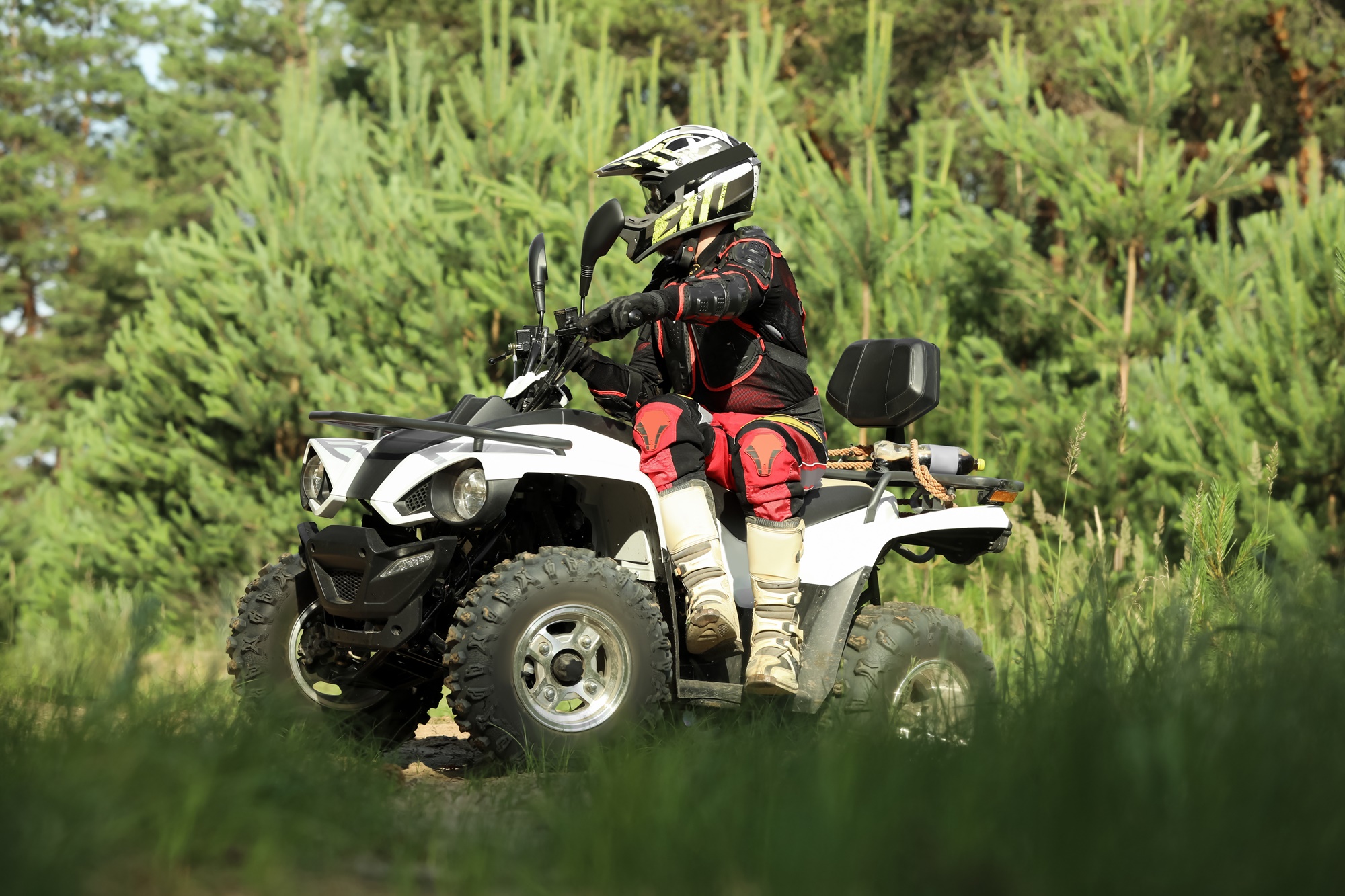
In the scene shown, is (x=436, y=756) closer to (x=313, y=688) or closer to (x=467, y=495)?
(x=313, y=688)

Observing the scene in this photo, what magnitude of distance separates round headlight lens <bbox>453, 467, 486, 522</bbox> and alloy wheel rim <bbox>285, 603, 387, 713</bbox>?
2.34 feet

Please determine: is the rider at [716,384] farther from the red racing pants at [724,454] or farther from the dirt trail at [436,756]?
the dirt trail at [436,756]

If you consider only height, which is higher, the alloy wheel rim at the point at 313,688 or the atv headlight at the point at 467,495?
the atv headlight at the point at 467,495

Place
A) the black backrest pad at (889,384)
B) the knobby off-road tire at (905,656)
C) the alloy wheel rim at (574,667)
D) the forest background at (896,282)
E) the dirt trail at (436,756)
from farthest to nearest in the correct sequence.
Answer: the forest background at (896,282)
the black backrest pad at (889,384)
the knobby off-road tire at (905,656)
the dirt trail at (436,756)
the alloy wheel rim at (574,667)

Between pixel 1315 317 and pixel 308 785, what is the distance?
6877mm

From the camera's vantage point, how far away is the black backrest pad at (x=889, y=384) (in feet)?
14.7

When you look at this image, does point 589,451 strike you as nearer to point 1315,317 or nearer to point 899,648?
point 899,648

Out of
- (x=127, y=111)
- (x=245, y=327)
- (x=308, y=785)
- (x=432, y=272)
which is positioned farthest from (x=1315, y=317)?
(x=127, y=111)

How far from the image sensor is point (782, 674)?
3.88 metres

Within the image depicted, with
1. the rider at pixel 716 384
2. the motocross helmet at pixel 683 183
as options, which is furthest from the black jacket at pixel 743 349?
the motocross helmet at pixel 683 183

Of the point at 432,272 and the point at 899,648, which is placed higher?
the point at 432,272

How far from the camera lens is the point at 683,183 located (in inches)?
169

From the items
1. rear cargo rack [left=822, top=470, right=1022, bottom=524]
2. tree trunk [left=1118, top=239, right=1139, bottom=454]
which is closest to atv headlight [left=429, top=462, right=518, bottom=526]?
rear cargo rack [left=822, top=470, right=1022, bottom=524]

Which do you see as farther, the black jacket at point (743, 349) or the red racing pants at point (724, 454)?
the black jacket at point (743, 349)
